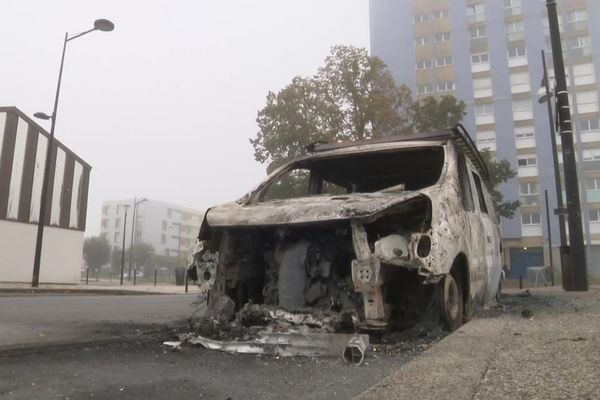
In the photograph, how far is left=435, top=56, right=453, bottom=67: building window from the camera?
53.4m

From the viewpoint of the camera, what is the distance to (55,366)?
4.02 m

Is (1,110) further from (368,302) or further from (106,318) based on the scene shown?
(368,302)

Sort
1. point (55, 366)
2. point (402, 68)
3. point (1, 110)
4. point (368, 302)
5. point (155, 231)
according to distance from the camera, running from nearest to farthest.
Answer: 1. point (55, 366)
2. point (368, 302)
3. point (1, 110)
4. point (402, 68)
5. point (155, 231)

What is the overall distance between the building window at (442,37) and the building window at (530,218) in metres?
19.1

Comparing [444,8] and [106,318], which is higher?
[444,8]

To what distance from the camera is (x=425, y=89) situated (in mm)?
52969

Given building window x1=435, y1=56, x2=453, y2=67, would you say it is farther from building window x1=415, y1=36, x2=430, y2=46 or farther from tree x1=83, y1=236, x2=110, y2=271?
tree x1=83, y1=236, x2=110, y2=271

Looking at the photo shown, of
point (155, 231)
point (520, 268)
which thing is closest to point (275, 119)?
point (520, 268)

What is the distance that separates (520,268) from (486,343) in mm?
48581

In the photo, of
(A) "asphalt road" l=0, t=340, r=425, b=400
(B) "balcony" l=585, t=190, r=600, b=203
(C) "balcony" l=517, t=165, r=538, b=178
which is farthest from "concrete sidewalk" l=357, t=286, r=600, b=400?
(B) "balcony" l=585, t=190, r=600, b=203

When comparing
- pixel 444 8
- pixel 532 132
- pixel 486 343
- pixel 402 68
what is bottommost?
pixel 486 343

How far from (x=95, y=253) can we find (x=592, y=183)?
206 feet

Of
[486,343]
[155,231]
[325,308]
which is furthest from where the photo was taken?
[155,231]

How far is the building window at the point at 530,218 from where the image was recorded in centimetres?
Answer: 4897
